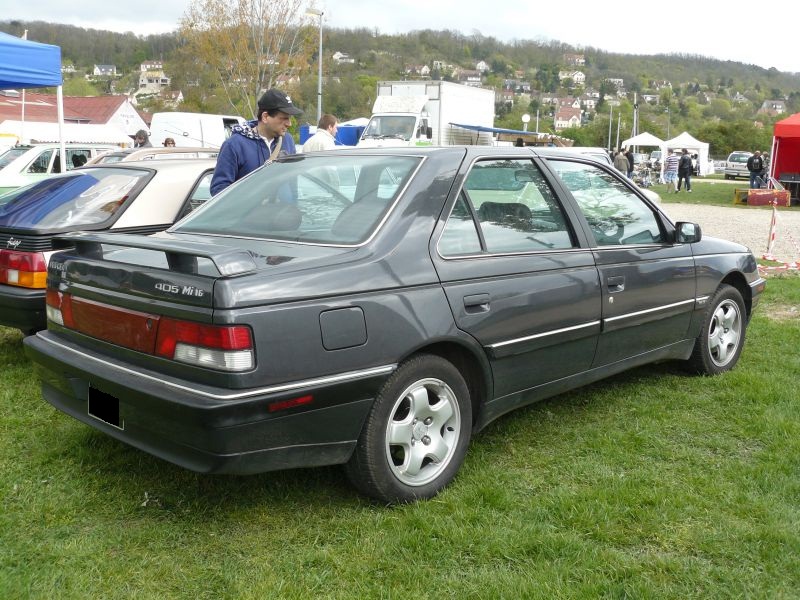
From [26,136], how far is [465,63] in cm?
12016

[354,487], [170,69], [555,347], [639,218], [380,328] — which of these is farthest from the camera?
[170,69]

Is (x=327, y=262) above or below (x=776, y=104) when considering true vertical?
below

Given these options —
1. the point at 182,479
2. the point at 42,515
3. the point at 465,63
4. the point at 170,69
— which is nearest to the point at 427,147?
the point at 182,479

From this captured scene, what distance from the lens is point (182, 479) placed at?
3.49m

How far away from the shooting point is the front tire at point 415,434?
9.99 ft

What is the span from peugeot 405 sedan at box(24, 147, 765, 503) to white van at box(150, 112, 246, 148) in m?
25.6

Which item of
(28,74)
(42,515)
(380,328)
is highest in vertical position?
(28,74)

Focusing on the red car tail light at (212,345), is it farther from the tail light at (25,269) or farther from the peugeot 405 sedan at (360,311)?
the tail light at (25,269)

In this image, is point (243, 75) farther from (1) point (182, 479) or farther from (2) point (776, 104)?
(2) point (776, 104)

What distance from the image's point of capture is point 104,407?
3.08 m

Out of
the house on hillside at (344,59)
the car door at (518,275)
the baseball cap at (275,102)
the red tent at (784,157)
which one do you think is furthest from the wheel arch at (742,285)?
the house on hillside at (344,59)

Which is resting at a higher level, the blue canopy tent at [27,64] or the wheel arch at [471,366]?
the blue canopy tent at [27,64]

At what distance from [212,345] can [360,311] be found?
22.4 inches

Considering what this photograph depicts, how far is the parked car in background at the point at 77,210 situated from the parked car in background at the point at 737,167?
46.5 metres
